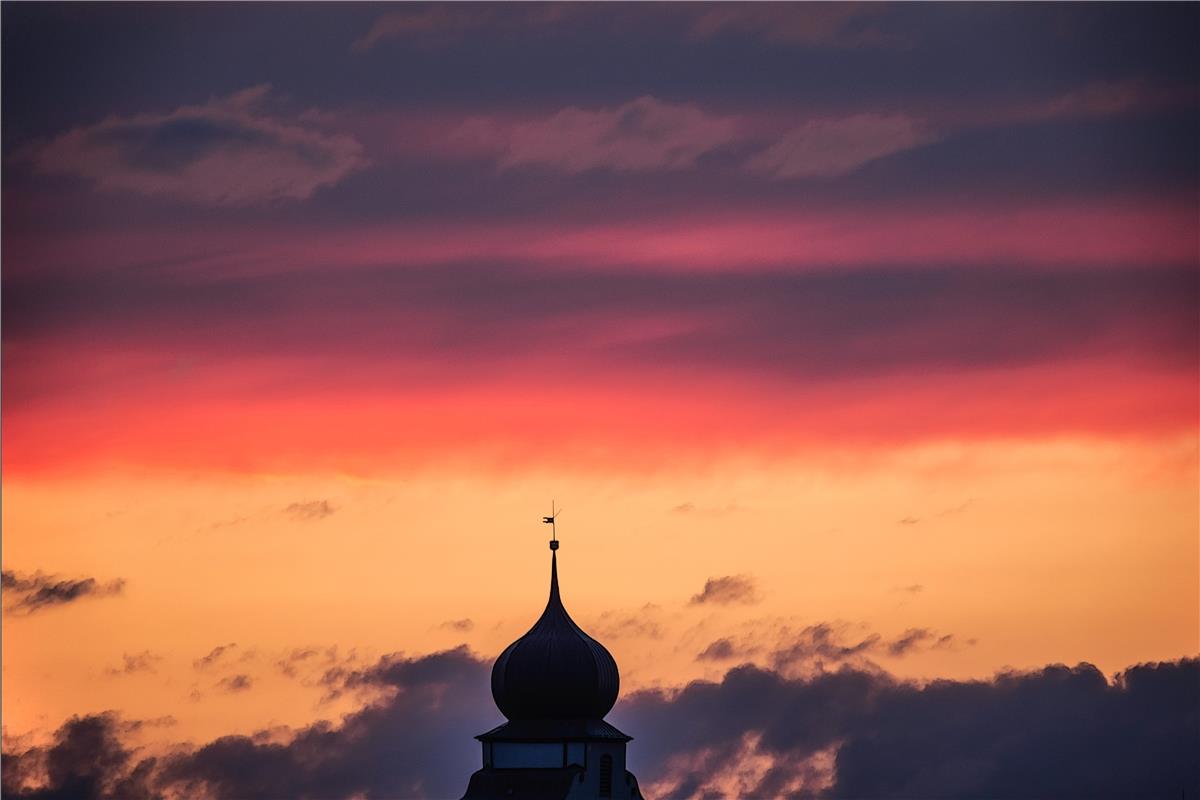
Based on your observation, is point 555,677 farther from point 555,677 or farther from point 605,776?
point 605,776

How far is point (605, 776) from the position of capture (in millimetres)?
116375

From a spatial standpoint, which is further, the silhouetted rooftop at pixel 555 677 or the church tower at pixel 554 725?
the silhouetted rooftop at pixel 555 677

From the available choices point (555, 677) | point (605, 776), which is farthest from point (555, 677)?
point (605, 776)

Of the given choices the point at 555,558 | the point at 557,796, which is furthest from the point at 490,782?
the point at 555,558

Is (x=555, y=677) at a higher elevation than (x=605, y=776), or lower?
higher

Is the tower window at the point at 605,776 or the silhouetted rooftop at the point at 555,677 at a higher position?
the silhouetted rooftop at the point at 555,677

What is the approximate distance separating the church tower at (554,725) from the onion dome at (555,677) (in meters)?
0.04

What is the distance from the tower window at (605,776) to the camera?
4567 inches

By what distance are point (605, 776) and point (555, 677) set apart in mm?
5020

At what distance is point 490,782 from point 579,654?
23.7 feet

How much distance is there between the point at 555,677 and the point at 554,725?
2121 mm

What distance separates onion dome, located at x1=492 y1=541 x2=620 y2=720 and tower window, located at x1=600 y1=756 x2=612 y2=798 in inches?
99.9

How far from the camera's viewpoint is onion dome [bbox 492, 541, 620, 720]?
389 ft

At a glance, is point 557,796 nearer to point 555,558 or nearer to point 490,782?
point 490,782
